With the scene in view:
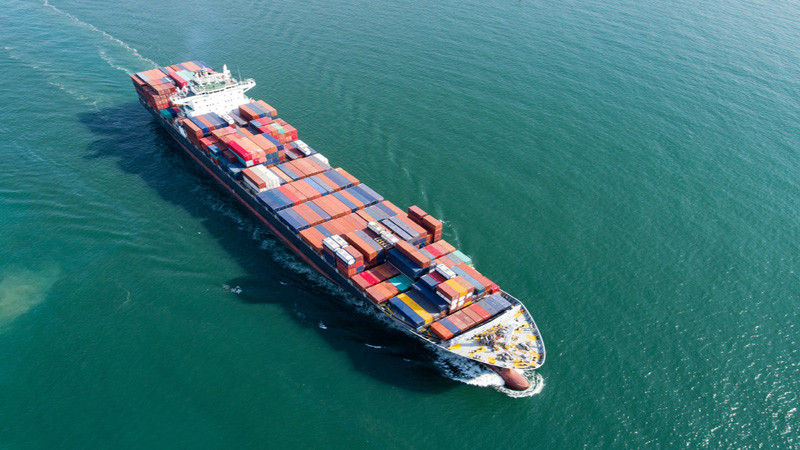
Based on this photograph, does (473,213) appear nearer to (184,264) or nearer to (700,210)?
(700,210)

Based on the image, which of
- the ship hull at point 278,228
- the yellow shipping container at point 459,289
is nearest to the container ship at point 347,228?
the yellow shipping container at point 459,289

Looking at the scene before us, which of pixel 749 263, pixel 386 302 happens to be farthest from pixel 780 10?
pixel 386 302

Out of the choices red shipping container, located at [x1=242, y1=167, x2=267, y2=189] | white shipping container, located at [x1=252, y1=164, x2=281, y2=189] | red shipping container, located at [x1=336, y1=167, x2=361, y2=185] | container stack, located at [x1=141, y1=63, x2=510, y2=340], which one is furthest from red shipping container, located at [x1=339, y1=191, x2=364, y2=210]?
red shipping container, located at [x1=242, y1=167, x2=267, y2=189]

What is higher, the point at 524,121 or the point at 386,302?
the point at 524,121

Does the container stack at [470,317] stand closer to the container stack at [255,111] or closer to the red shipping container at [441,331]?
the red shipping container at [441,331]

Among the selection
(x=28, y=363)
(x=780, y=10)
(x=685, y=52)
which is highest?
(x=780, y=10)

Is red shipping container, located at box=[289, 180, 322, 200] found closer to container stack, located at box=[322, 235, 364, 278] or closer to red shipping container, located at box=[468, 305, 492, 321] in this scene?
container stack, located at box=[322, 235, 364, 278]
